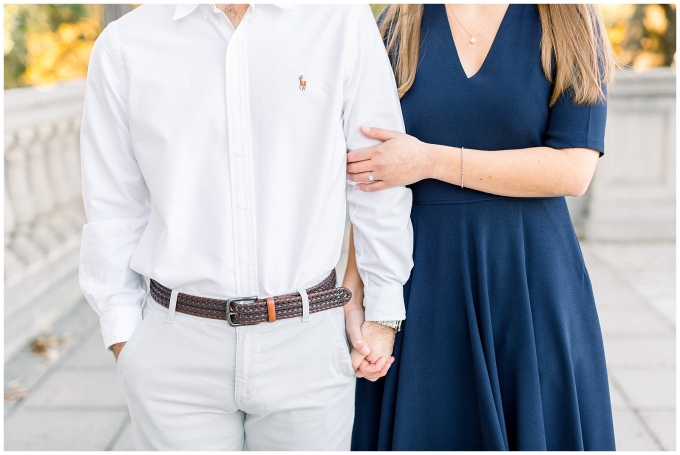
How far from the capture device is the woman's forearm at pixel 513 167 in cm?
173

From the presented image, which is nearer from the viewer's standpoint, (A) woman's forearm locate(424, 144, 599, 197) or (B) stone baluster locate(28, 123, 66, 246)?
(A) woman's forearm locate(424, 144, 599, 197)

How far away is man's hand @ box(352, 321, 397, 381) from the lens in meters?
1.74

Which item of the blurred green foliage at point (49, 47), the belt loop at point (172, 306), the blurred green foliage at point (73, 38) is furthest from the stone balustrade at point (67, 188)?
the blurred green foliage at point (49, 47)

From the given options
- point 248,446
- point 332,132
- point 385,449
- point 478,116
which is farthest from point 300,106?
point 385,449

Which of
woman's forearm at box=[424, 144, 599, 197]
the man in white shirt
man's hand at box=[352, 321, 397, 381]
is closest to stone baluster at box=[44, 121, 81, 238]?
Answer: the man in white shirt

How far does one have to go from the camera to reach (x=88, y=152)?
1.69 meters

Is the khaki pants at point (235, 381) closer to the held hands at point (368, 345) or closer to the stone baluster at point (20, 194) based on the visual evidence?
the held hands at point (368, 345)

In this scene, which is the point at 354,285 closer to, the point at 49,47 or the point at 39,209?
the point at 39,209

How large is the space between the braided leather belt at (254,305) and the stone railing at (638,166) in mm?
5188

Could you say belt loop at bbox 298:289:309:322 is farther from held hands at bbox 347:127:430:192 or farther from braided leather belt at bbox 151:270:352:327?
held hands at bbox 347:127:430:192

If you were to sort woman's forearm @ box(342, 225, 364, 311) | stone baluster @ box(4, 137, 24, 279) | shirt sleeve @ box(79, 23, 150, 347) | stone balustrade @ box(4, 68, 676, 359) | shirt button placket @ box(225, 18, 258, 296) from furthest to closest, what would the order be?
stone balustrade @ box(4, 68, 676, 359) → stone baluster @ box(4, 137, 24, 279) → woman's forearm @ box(342, 225, 364, 311) → shirt sleeve @ box(79, 23, 150, 347) → shirt button placket @ box(225, 18, 258, 296)

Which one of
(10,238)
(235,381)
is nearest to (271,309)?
(235,381)

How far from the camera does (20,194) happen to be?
4477 millimetres

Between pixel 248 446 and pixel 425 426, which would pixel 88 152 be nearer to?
pixel 248 446
